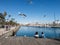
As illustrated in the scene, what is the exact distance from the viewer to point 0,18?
96438 millimetres

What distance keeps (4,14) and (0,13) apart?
3940mm

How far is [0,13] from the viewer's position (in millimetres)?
102500

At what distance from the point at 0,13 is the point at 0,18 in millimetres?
7441

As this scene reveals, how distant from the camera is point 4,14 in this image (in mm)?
105438

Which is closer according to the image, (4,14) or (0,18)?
(0,18)

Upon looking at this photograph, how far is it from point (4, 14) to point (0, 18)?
9.73m
